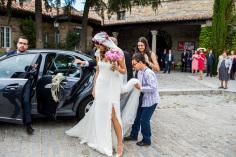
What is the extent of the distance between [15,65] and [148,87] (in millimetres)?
2729

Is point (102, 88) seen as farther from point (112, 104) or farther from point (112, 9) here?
point (112, 9)

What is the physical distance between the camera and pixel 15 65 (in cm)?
750

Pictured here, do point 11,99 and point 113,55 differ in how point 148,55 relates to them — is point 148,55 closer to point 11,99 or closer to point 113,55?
point 113,55

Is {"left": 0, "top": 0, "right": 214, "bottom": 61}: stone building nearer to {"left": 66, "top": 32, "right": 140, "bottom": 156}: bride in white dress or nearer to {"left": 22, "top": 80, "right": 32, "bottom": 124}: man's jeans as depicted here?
{"left": 22, "top": 80, "right": 32, "bottom": 124}: man's jeans

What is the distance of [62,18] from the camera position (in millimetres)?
28609

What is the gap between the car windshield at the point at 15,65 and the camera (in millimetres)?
7391

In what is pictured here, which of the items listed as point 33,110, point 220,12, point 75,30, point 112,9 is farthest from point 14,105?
point 75,30

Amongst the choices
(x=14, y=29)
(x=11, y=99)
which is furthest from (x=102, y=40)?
(x=14, y=29)

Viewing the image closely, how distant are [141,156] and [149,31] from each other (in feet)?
94.8

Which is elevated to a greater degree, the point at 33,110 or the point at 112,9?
the point at 112,9

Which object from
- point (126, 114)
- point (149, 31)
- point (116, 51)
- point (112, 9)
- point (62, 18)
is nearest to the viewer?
point (116, 51)

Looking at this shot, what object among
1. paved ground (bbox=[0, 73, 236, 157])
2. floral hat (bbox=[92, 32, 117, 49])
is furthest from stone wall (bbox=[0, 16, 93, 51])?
floral hat (bbox=[92, 32, 117, 49])

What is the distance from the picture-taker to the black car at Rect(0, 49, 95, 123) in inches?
284

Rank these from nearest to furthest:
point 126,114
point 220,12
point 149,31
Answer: point 126,114
point 220,12
point 149,31
